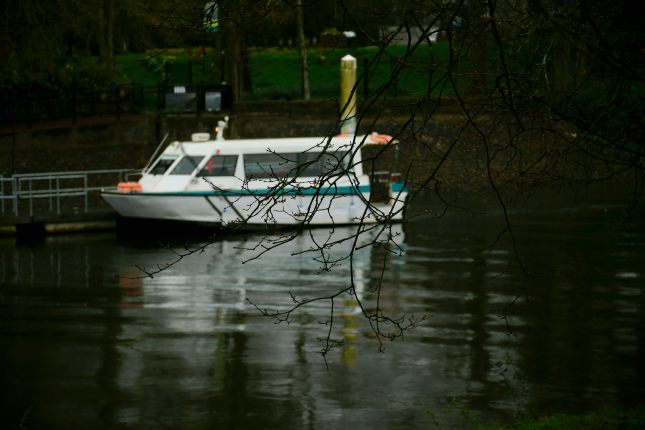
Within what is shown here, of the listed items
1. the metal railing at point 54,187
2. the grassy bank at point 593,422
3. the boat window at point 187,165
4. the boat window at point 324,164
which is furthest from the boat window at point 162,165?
the grassy bank at point 593,422

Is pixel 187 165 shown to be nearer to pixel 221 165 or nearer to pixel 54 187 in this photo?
pixel 221 165

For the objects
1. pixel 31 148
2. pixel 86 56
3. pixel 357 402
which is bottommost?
pixel 357 402

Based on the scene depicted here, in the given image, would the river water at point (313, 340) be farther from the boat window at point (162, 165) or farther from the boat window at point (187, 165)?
the boat window at point (162, 165)

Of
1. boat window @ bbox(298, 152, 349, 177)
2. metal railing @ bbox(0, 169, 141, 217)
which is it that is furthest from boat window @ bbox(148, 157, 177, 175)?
boat window @ bbox(298, 152, 349, 177)

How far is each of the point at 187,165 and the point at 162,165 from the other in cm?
95

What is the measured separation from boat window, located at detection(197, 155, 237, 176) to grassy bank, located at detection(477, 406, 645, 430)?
63.9ft

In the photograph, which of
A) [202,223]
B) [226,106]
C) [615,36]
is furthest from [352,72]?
[615,36]

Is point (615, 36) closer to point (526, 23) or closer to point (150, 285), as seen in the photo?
point (526, 23)

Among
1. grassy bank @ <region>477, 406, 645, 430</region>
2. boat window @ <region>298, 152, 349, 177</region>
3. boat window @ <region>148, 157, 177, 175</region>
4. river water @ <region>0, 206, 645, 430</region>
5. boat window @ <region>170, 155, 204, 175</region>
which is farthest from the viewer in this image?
boat window @ <region>148, 157, 177, 175</region>

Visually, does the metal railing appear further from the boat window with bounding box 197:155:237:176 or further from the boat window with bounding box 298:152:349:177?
the boat window with bounding box 298:152:349:177

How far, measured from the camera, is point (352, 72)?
→ 37.9m

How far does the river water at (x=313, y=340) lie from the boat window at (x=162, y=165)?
3993 millimetres

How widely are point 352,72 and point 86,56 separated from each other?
987 centimetres

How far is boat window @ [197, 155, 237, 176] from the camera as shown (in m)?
30.2
